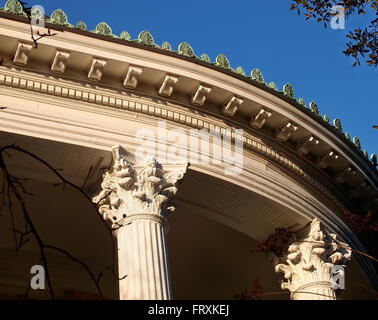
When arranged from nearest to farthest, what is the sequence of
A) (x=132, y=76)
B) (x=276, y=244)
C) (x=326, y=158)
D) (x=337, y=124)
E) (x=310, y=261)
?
(x=276, y=244) < (x=132, y=76) < (x=310, y=261) < (x=326, y=158) < (x=337, y=124)

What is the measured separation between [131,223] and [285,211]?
661cm

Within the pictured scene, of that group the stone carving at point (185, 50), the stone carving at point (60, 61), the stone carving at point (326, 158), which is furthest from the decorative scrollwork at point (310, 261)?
the stone carving at point (60, 61)

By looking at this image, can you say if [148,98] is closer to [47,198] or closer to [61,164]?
[61,164]

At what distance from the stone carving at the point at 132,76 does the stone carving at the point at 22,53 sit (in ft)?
9.70

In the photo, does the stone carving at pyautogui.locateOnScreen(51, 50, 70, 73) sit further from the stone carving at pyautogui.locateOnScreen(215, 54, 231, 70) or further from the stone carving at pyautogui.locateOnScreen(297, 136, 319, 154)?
the stone carving at pyautogui.locateOnScreen(297, 136, 319, 154)

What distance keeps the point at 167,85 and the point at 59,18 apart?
3.75 meters

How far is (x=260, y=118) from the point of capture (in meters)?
25.9

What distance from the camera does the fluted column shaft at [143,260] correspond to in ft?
67.7

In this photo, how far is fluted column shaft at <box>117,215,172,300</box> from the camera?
20641 millimetres

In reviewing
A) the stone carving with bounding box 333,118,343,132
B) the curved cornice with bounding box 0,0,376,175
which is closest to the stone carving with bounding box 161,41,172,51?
the curved cornice with bounding box 0,0,376,175

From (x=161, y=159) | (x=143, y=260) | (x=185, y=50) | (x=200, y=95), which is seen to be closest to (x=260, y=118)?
(x=200, y=95)

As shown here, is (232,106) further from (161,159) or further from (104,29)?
(104,29)

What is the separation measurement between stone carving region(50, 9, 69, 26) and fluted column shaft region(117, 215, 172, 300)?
238 inches

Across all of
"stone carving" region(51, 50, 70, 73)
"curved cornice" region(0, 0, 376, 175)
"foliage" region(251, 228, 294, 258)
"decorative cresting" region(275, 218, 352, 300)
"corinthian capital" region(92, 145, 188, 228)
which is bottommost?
"foliage" region(251, 228, 294, 258)
